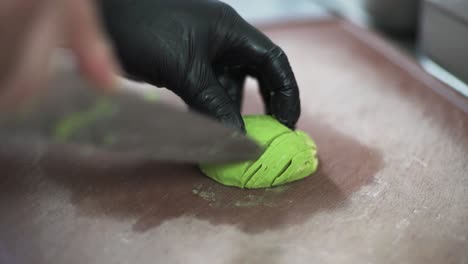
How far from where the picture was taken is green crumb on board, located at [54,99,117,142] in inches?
39.8

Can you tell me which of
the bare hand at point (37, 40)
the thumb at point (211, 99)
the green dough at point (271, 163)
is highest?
the bare hand at point (37, 40)

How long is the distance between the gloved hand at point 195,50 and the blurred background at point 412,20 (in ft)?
2.21

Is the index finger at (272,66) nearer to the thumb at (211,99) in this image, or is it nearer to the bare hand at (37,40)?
the thumb at (211,99)

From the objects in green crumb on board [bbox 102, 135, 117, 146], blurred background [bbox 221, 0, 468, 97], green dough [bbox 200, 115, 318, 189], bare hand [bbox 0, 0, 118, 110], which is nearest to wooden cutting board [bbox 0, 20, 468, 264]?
green dough [bbox 200, 115, 318, 189]

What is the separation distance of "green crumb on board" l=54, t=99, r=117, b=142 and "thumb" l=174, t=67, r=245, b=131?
38 centimetres

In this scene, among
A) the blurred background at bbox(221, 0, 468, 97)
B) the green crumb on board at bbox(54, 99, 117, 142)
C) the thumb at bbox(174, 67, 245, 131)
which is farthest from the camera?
the blurred background at bbox(221, 0, 468, 97)

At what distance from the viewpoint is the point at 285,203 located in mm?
1437

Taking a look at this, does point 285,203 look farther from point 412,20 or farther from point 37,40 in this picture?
point 412,20

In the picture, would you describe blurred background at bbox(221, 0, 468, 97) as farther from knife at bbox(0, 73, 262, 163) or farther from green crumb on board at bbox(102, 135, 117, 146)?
green crumb on board at bbox(102, 135, 117, 146)

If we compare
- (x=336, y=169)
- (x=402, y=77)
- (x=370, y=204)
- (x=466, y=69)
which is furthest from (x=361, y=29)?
(x=370, y=204)

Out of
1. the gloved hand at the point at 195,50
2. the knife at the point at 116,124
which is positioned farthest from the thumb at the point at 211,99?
the knife at the point at 116,124

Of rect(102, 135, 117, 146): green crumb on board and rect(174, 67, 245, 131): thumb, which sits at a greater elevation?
rect(102, 135, 117, 146): green crumb on board

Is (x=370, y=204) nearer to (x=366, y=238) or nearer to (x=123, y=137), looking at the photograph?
(x=366, y=238)

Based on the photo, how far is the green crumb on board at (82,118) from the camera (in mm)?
1011
